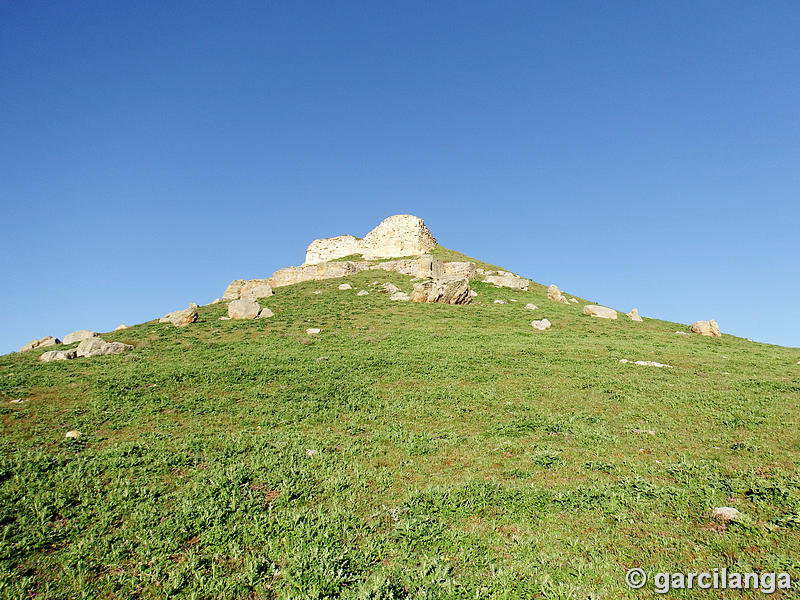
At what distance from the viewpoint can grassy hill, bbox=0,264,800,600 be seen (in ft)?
22.9

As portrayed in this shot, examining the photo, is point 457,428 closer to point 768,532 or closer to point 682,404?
point 768,532

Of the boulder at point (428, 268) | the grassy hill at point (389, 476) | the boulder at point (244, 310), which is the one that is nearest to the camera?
the grassy hill at point (389, 476)

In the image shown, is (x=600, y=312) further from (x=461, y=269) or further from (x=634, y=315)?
(x=461, y=269)

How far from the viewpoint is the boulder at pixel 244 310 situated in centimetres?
3741

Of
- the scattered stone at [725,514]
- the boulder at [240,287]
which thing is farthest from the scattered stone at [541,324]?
the boulder at [240,287]

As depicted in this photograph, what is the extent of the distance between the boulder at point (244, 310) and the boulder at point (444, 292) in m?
16.5

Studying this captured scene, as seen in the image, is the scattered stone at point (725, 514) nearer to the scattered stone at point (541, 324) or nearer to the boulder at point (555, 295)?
the scattered stone at point (541, 324)

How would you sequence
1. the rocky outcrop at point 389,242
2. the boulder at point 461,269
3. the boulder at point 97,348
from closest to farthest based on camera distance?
the boulder at point 97,348, the boulder at point 461,269, the rocky outcrop at point 389,242

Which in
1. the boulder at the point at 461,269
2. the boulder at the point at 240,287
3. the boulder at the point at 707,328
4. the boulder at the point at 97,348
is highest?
the boulder at the point at 461,269

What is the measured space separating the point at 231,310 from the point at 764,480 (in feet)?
127

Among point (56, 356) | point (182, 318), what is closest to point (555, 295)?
point (182, 318)

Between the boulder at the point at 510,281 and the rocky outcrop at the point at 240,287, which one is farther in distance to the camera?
the rocky outcrop at the point at 240,287

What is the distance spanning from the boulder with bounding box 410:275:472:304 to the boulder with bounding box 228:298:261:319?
16.5 meters

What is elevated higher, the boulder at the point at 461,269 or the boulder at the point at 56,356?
the boulder at the point at 461,269
